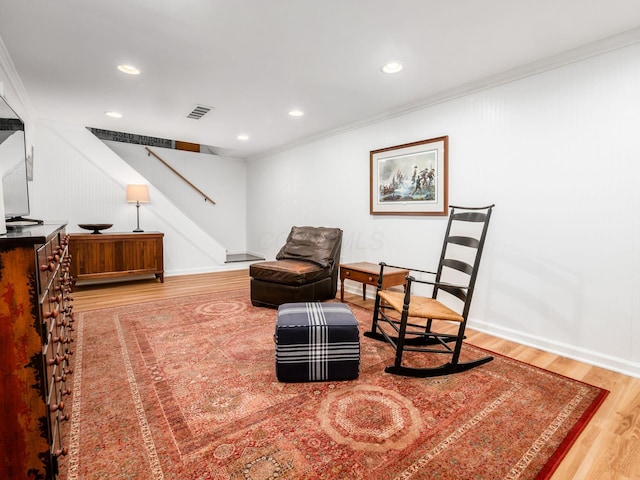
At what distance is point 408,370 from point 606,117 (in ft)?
7.60

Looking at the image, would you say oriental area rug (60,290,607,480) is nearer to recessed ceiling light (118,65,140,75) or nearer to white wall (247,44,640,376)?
white wall (247,44,640,376)

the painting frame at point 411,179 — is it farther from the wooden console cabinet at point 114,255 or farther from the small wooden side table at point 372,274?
the wooden console cabinet at point 114,255

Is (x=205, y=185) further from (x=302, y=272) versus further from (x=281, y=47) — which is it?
(x=281, y=47)

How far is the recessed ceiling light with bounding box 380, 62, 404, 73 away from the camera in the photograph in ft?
8.81

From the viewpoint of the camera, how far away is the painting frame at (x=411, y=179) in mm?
3355

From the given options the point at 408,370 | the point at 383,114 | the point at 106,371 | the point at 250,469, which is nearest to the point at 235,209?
the point at 383,114

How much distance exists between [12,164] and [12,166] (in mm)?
15

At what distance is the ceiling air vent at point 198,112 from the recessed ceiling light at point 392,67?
2.15 metres

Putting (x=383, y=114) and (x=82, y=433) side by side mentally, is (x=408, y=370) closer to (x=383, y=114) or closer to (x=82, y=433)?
(x=82, y=433)

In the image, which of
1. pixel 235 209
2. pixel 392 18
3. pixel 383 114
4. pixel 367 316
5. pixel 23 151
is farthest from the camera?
pixel 235 209

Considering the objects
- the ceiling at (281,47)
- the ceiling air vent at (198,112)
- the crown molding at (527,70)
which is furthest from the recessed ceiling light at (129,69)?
the crown molding at (527,70)

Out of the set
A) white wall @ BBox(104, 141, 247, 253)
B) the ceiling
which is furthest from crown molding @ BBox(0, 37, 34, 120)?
white wall @ BBox(104, 141, 247, 253)

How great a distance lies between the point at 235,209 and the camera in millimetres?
7039

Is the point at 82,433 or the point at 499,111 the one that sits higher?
the point at 499,111
